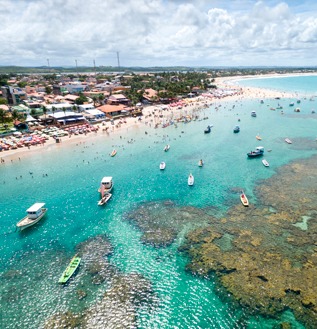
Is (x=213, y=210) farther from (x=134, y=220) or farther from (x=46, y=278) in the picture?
(x=46, y=278)

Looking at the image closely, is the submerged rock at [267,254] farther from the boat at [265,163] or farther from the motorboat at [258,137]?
the motorboat at [258,137]

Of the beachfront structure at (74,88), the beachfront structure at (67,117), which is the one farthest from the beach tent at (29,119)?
the beachfront structure at (74,88)

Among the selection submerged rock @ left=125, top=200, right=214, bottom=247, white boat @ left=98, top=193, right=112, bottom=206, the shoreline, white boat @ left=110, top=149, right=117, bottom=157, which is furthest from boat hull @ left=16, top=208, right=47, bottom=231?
the shoreline

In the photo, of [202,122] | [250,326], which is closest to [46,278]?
[250,326]

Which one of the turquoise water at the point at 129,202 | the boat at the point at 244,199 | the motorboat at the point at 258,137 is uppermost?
the boat at the point at 244,199

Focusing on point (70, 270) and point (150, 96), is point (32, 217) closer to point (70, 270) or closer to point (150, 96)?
point (70, 270)
